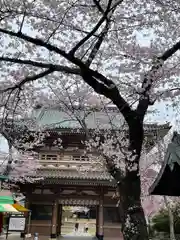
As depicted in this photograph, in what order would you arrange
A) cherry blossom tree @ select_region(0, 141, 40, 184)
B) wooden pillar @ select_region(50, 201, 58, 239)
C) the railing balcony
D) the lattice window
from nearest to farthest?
cherry blossom tree @ select_region(0, 141, 40, 184) → wooden pillar @ select_region(50, 201, 58, 239) → the railing balcony → the lattice window

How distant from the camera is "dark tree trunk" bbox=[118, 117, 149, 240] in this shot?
222 inches

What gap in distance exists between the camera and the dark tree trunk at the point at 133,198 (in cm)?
564

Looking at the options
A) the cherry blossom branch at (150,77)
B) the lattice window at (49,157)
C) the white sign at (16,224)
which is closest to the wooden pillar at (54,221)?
the lattice window at (49,157)

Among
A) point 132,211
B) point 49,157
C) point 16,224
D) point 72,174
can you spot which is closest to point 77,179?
point 72,174

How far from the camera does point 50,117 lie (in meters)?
24.4

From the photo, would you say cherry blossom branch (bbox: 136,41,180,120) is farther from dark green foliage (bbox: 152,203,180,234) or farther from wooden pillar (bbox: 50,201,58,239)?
dark green foliage (bbox: 152,203,180,234)

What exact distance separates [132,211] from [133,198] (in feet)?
0.72

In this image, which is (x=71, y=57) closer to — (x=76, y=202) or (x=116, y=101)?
(x=116, y=101)

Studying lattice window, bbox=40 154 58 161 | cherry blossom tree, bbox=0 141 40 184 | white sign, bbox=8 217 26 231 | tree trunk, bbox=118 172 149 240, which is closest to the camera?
tree trunk, bbox=118 172 149 240

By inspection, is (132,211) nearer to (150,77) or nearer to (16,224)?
(150,77)

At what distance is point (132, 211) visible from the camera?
575 cm

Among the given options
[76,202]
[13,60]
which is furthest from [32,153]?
[13,60]

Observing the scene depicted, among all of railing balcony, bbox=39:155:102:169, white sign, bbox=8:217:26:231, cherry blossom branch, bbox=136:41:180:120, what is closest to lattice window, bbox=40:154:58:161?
railing balcony, bbox=39:155:102:169

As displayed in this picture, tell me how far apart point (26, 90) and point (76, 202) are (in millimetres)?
11905
